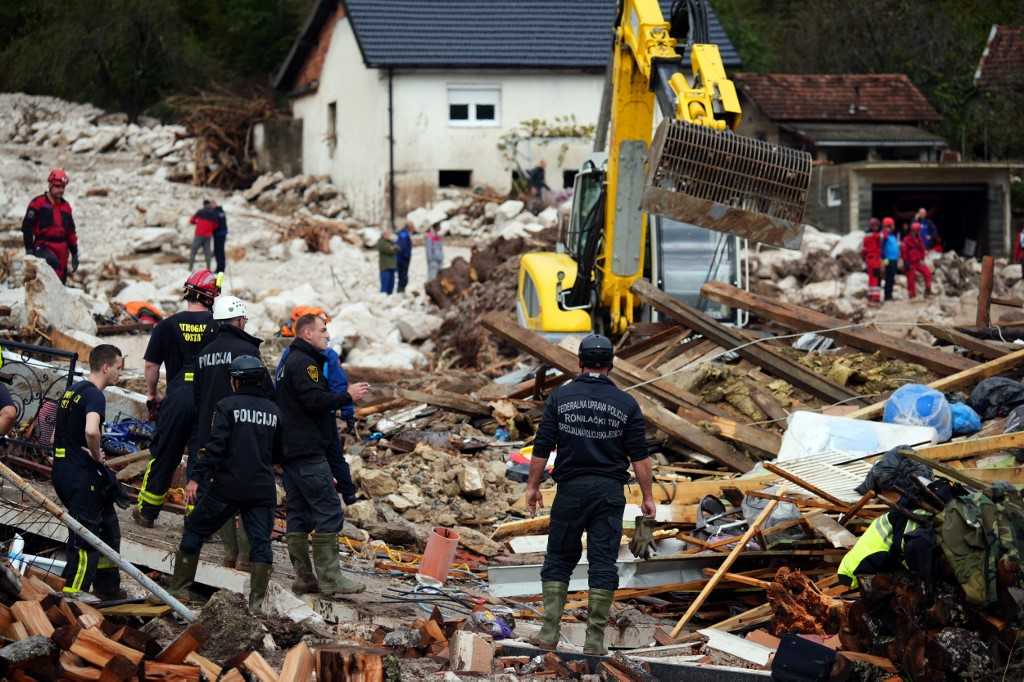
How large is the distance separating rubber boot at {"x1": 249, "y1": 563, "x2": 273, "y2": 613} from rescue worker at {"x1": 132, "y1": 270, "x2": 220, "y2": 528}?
128cm

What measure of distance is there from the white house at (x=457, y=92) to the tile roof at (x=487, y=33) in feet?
0.11

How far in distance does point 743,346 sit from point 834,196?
18176 mm

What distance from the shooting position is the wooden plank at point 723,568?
8.28 metres

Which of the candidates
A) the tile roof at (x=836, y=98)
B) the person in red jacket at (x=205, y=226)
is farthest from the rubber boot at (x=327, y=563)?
the tile roof at (x=836, y=98)

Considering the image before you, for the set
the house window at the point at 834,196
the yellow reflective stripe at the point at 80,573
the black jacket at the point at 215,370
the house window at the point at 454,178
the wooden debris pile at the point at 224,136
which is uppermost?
the wooden debris pile at the point at 224,136

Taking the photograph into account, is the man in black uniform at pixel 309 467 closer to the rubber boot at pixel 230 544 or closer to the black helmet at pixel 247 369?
the rubber boot at pixel 230 544

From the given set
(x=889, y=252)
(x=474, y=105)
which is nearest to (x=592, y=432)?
(x=889, y=252)

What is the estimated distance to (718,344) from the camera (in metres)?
13.7

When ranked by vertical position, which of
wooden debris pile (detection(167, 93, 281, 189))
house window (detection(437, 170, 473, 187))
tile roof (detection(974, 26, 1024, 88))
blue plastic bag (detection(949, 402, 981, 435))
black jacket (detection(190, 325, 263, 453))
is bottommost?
blue plastic bag (detection(949, 402, 981, 435))

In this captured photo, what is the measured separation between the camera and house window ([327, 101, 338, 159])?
35938 millimetres

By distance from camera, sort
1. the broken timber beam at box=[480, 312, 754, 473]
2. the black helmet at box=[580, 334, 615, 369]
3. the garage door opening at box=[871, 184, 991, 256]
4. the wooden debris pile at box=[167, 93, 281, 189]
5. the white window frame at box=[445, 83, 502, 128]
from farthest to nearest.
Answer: the wooden debris pile at box=[167, 93, 281, 189], the white window frame at box=[445, 83, 502, 128], the garage door opening at box=[871, 184, 991, 256], the broken timber beam at box=[480, 312, 754, 473], the black helmet at box=[580, 334, 615, 369]

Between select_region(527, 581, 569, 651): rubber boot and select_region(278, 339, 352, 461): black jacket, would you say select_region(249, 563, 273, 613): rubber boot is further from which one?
select_region(527, 581, 569, 651): rubber boot

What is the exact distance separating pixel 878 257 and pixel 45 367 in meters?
17.1

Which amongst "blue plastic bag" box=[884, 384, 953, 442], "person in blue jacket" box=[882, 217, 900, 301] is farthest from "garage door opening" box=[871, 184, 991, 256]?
"blue plastic bag" box=[884, 384, 953, 442]
